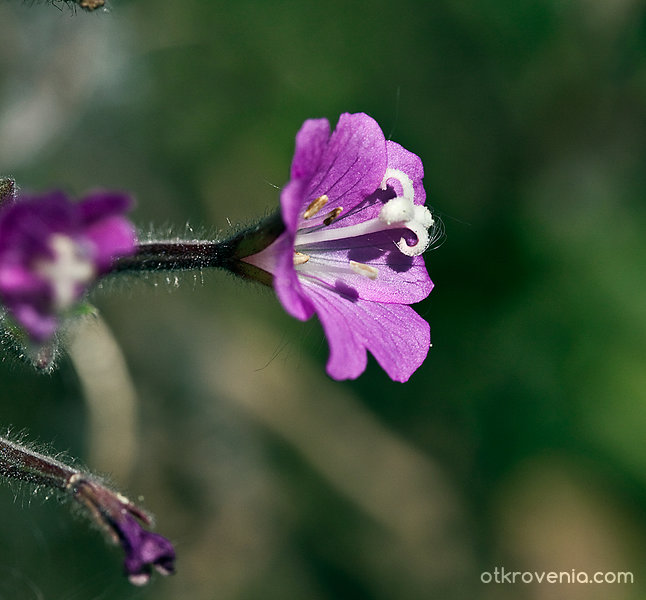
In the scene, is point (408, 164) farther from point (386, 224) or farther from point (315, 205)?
point (315, 205)

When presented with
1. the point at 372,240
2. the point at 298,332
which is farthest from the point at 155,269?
the point at 298,332

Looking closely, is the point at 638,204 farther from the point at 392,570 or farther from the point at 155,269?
the point at 155,269

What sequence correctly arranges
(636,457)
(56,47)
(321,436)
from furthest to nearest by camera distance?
(321,436) → (56,47) → (636,457)

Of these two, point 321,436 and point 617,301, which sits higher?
point 617,301

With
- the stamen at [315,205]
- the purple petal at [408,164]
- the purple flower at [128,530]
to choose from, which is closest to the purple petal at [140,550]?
the purple flower at [128,530]

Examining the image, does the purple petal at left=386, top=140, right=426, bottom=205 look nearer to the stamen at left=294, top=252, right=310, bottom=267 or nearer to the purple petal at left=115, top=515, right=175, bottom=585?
the stamen at left=294, top=252, right=310, bottom=267

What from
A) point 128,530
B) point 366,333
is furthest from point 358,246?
point 128,530

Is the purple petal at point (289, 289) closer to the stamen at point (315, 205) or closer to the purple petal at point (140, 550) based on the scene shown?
the stamen at point (315, 205)
